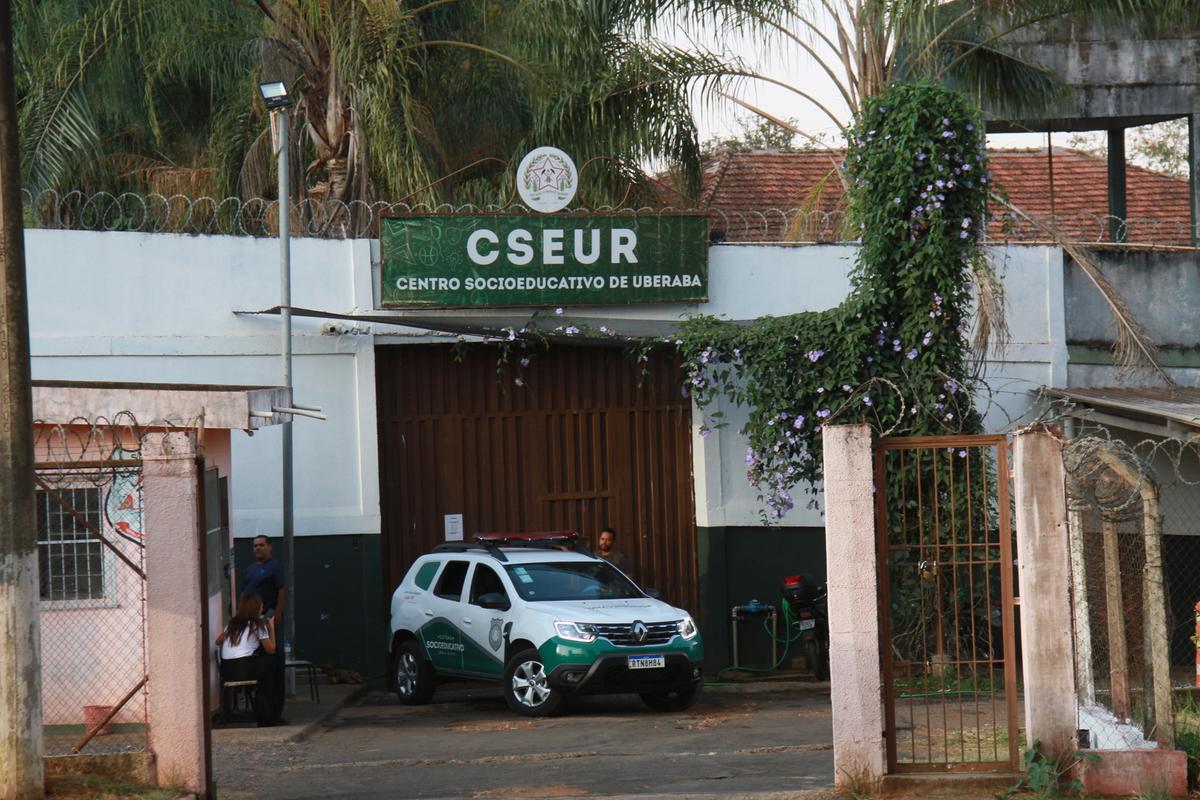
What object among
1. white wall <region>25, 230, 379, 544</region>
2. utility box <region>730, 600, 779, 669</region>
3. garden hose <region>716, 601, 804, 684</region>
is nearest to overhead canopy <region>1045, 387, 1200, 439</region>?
garden hose <region>716, 601, 804, 684</region>

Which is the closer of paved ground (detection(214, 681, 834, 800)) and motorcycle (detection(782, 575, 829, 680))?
paved ground (detection(214, 681, 834, 800))

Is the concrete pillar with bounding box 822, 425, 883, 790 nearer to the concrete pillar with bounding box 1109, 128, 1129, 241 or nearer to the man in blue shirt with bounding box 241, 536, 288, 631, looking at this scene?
the man in blue shirt with bounding box 241, 536, 288, 631

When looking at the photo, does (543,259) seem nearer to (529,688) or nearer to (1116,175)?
(529,688)

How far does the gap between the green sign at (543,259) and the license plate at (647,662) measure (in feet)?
17.2

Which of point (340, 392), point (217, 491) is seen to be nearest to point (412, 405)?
point (340, 392)

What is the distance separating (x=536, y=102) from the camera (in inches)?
767

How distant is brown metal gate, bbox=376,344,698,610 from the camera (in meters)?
18.0

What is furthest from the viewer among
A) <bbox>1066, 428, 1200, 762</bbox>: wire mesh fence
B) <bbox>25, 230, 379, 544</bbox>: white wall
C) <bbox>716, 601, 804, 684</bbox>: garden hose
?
<bbox>716, 601, 804, 684</bbox>: garden hose

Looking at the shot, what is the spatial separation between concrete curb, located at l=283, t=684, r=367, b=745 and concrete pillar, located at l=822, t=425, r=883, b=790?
5.56 m

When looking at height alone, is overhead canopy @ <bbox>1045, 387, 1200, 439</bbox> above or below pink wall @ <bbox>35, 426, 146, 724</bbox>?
above

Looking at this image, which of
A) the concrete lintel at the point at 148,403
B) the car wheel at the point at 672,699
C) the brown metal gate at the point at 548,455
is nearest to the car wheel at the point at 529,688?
the car wheel at the point at 672,699

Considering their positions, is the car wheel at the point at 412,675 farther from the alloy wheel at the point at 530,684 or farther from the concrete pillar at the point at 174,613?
the concrete pillar at the point at 174,613

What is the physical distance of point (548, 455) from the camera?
60.0 feet

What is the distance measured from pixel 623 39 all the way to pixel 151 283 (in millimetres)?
5992
